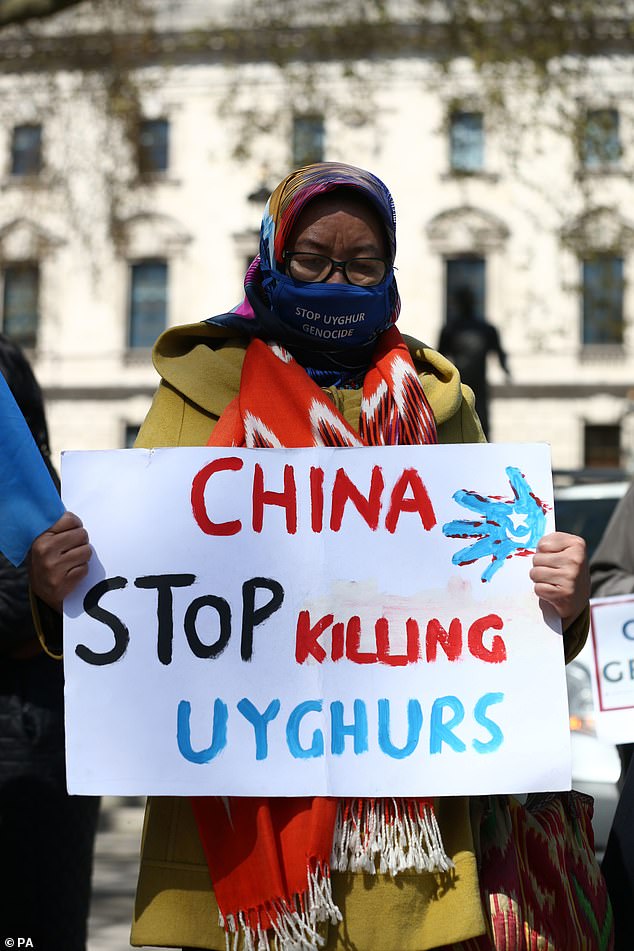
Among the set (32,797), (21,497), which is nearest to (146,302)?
(32,797)

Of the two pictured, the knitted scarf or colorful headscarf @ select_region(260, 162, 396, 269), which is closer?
the knitted scarf

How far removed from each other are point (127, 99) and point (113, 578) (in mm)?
14491

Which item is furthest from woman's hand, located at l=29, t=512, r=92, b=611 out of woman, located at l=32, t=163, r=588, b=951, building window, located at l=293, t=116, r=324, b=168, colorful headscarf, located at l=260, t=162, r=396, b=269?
building window, located at l=293, t=116, r=324, b=168

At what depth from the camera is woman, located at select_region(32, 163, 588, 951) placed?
194 centimetres

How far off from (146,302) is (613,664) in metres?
30.9

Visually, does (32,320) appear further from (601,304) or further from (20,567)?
(20,567)

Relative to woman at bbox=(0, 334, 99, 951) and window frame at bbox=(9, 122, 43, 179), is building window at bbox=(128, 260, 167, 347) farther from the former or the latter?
woman at bbox=(0, 334, 99, 951)

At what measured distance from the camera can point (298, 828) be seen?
1.97 m

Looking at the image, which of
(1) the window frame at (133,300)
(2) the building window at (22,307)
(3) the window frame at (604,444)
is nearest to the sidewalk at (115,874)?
(2) the building window at (22,307)

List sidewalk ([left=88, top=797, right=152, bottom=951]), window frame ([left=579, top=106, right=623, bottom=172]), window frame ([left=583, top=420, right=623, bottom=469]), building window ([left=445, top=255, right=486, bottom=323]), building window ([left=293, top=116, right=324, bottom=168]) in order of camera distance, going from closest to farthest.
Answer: sidewalk ([left=88, top=797, right=152, bottom=951]) < window frame ([left=579, top=106, right=623, bottom=172]) < building window ([left=293, top=116, right=324, bottom=168]) < building window ([left=445, top=255, right=486, bottom=323]) < window frame ([left=583, top=420, right=623, bottom=469])

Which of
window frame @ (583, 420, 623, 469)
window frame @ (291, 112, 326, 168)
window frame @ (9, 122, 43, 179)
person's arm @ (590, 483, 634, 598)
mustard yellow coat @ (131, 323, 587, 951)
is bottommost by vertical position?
mustard yellow coat @ (131, 323, 587, 951)

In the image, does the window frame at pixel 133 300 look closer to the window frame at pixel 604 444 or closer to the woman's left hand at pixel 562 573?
the window frame at pixel 604 444

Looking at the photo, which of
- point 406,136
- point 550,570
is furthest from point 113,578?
point 406,136

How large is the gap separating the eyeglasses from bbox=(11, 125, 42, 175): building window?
68.0ft
